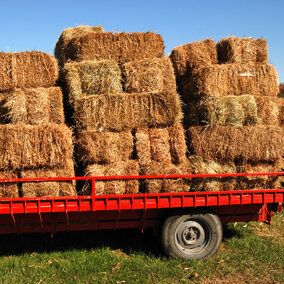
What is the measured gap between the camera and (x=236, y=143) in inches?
236

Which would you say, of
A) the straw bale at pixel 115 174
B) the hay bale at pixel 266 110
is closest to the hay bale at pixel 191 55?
the hay bale at pixel 266 110

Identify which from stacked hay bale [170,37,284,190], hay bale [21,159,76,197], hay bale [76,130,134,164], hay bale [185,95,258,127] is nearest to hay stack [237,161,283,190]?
stacked hay bale [170,37,284,190]

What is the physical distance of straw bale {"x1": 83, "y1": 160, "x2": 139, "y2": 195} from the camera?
5504 millimetres

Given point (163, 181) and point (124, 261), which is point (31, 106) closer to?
point (163, 181)

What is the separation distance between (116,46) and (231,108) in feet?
8.33

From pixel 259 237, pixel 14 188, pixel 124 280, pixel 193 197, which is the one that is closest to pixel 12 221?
pixel 14 188

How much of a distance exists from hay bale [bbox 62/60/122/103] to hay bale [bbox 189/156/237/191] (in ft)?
6.60

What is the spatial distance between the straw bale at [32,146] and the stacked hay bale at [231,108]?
93.6 inches

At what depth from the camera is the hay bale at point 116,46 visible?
6.42m

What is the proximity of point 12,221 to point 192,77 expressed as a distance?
421 cm

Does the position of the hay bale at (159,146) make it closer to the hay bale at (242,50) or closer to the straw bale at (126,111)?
the straw bale at (126,111)

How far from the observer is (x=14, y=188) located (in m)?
5.27

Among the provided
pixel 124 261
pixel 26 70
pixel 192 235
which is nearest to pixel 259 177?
pixel 192 235

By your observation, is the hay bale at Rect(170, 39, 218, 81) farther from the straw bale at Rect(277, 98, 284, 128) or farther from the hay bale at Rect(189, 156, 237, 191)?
the hay bale at Rect(189, 156, 237, 191)
